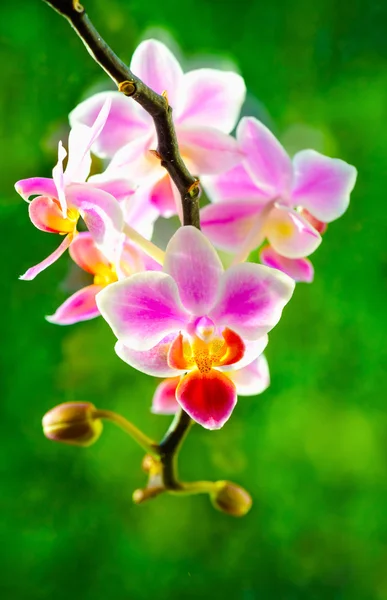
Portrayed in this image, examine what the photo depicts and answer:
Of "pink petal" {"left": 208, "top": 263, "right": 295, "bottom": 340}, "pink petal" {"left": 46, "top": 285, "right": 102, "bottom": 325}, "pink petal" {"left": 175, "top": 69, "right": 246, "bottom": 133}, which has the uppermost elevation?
"pink petal" {"left": 175, "top": 69, "right": 246, "bottom": 133}

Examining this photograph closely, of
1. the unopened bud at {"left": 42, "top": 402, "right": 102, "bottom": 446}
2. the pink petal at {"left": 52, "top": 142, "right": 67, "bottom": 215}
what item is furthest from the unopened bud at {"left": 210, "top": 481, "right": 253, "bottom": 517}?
the pink petal at {"left": 52, "top": 142, "right": 67, "bottom": 215}

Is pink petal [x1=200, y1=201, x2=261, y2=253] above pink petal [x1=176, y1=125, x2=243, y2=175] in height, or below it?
below

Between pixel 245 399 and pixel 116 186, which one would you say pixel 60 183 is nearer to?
pixel 116 186

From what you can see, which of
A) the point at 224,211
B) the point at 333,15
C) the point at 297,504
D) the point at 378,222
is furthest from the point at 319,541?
the point at 333,15

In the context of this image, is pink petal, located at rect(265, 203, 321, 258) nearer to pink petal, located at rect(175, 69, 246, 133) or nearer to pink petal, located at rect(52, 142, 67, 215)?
pink petal, located at rect(175, 69, 246, 133)

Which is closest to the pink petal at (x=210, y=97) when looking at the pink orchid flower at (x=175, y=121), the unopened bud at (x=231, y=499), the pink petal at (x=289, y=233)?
the pink orchid flower at (x=175, y=121)

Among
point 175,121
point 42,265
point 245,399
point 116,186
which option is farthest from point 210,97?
point 245,399

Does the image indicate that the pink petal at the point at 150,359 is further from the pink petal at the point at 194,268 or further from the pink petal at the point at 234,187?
the pink petal at the point at 234,187
